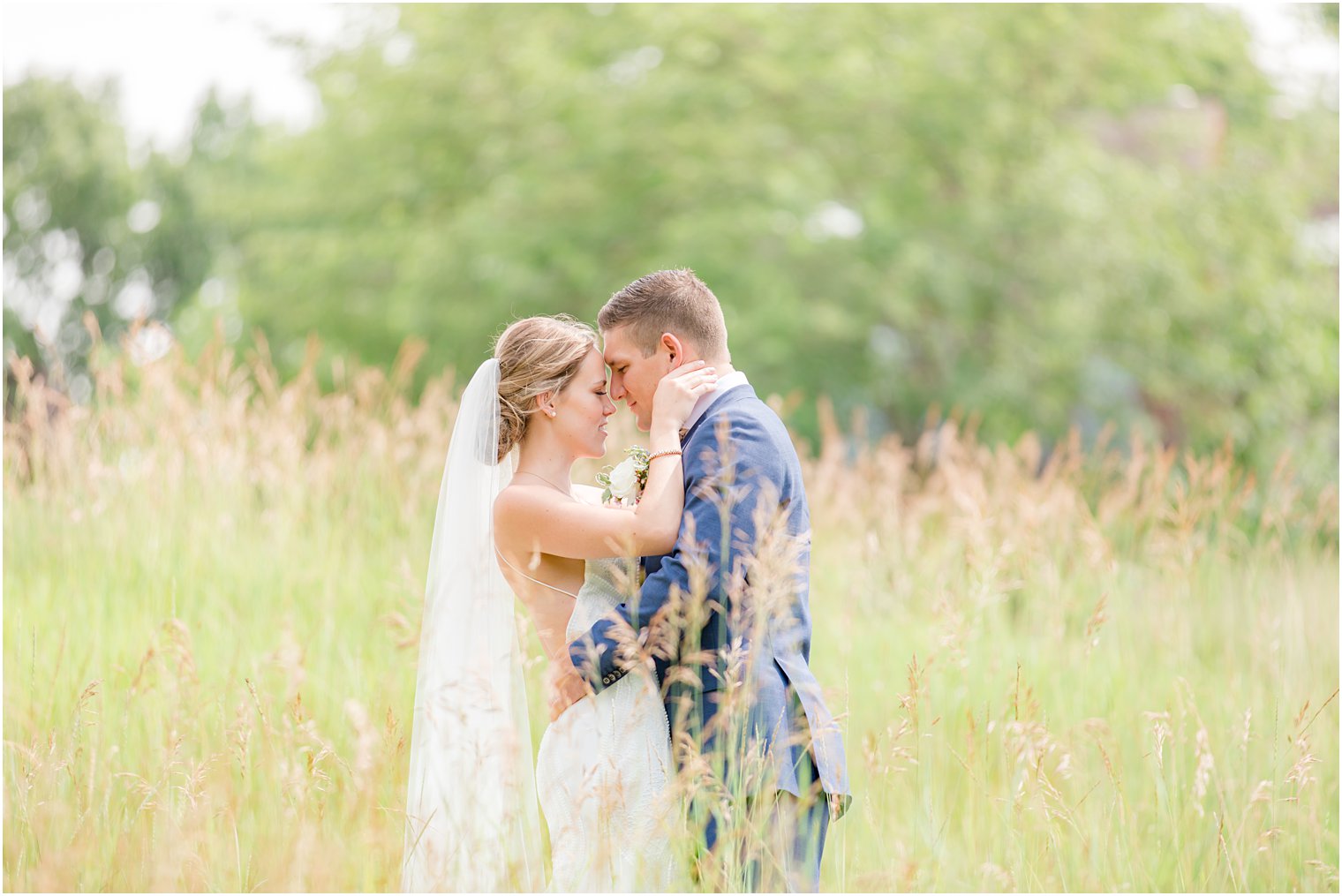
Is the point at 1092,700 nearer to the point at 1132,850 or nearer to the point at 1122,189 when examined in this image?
the point at 1132,850

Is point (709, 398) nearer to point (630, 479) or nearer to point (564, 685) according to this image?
point (630, 479)

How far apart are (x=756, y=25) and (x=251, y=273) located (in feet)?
25.6

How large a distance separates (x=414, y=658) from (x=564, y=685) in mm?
1863

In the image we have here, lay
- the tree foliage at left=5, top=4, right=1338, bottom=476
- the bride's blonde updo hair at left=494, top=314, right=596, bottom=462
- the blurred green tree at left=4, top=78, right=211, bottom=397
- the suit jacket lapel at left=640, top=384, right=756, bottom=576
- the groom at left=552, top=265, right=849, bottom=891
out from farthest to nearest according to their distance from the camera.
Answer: the blurred green tree at left=4, top=78, right=211, bottom=397 → the tree foliage at left=5, top=4, right=1338, bottom=476 → the bride's blonde updo hair at left=494, top=314, right=596, bottom=462 → the suit jacket lapel at left=640, top=384, right=756, bottom=576 → the groom at left=552, top=265, right=849, bottom=891

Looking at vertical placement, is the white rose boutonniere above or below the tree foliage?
below

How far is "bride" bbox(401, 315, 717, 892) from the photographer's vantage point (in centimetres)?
262

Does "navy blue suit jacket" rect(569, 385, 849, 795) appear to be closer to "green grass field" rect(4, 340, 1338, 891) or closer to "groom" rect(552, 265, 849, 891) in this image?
"groom" rect(552, 265, 849, 891)

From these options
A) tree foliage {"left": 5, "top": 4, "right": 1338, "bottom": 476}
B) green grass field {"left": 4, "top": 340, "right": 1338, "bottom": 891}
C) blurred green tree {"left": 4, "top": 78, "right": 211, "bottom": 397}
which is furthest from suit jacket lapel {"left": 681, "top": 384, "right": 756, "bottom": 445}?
blurred green tree {"left": 4, "top": 78, "right": 211, "bottom": 397}

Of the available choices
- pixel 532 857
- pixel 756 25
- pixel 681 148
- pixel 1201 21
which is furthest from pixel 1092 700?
pixel 1201 21

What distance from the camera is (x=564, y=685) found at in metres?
2.78

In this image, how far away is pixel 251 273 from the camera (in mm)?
14633

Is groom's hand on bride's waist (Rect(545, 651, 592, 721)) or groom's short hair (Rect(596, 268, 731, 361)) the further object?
groom's short hair (Rect(596, 268, 731, 361))

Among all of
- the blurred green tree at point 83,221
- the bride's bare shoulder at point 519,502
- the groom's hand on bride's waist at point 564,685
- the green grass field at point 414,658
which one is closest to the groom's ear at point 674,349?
the bride's bare shoulder at point 519,502

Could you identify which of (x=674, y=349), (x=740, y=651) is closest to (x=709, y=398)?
(x=674, y=349)
